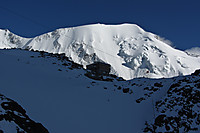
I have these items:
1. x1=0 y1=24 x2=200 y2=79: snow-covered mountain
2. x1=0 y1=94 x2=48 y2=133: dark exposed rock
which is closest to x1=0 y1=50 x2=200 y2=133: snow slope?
x1=0 y1=94 x2=48 y2=133: dark exposed rock

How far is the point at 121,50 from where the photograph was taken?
122 m

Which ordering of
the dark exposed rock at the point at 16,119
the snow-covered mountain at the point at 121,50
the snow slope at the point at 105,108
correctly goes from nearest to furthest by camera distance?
the dark exposed rock at the point at 16,119 < the snow slope at the point at 105,108 < the snow-covered mountain at the point at 121,50

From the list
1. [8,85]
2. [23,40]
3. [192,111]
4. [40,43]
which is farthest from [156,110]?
[23,40]

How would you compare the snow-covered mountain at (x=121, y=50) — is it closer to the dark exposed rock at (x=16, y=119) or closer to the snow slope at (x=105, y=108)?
the snow slope at (x=105, y=108)

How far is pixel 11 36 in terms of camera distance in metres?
178

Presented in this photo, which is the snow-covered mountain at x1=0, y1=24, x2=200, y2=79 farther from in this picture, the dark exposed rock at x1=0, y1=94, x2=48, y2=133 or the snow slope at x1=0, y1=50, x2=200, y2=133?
the dark exposed rock at x1=0, y1=94, x2=48, y2=133

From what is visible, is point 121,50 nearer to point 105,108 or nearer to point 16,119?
point 105,108

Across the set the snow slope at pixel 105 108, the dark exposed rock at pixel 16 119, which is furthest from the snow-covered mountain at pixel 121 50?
the dark exposed rock at pixel 16 119

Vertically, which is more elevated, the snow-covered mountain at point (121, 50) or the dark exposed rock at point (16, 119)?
the snow-covered mountain at point (121, 50)

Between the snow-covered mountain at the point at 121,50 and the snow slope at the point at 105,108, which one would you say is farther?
the snow-covered mountain at the point at 121,50

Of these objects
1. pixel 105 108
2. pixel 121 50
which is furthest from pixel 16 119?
pixel 121 50

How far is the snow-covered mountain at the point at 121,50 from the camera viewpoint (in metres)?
111

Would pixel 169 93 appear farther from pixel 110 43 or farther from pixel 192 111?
pixel 110 43

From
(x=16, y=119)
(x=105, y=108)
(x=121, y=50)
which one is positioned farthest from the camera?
(x=121, y=50)
